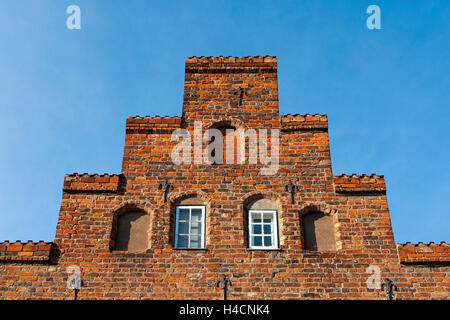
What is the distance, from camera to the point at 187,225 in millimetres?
10008

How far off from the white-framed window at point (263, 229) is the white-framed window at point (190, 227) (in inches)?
38.5

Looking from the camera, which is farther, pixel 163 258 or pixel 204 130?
pixel 204 130

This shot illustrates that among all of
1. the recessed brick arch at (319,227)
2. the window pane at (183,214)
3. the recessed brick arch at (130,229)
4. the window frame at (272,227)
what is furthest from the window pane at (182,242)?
the recessed brick arch at (319,227)

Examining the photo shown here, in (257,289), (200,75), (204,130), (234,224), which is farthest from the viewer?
(200,75)

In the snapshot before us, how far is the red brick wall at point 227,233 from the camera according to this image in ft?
29.8

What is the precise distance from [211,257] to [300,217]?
6.54ft

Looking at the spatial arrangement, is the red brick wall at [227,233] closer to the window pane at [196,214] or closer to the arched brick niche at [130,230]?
the arched brick niche at [130,230]

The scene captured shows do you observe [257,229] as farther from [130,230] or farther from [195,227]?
[130,230]

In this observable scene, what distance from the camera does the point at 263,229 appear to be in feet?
32.7

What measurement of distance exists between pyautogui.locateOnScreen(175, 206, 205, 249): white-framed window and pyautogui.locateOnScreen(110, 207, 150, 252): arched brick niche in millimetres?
628

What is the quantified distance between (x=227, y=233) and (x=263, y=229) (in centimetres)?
77
